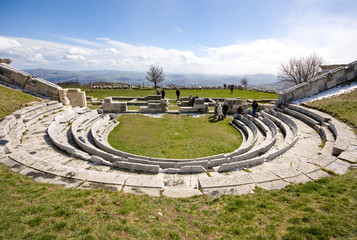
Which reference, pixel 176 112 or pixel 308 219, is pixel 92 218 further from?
pixel 176 112

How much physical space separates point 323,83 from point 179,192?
1872 cm

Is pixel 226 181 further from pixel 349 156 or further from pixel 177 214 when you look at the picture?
pixel 349 156

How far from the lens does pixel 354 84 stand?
15.7 metres

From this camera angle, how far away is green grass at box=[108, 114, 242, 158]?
31.8ft

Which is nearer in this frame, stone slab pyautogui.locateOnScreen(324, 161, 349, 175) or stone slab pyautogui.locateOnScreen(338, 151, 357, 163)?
stone slab pyautogui.locateOnScreen(324, 161, 349, 175)

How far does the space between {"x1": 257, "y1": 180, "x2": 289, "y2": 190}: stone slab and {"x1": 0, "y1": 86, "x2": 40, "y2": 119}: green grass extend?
14.4 meters

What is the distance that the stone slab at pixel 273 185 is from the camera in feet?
16.9

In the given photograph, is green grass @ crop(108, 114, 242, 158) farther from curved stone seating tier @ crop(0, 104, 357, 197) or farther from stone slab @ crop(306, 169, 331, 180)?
stone slab @ crop(306, 169, 331, 180)

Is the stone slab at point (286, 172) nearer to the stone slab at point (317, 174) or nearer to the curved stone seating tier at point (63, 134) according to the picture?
the stone slab at point (317, 174)

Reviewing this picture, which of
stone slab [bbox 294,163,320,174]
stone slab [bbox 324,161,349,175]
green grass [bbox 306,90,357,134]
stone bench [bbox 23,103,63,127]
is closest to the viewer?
stone slab [bbox 324,161,349,175]

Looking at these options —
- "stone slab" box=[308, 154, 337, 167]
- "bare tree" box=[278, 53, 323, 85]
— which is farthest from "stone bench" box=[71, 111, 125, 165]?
"bare tree" box=[278, 53, 323, 85]

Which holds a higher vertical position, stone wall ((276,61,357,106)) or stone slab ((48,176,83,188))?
stone wall ((276,61,357,106))

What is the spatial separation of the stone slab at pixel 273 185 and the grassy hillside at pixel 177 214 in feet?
0.76

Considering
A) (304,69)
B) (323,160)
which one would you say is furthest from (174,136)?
(304,69)
